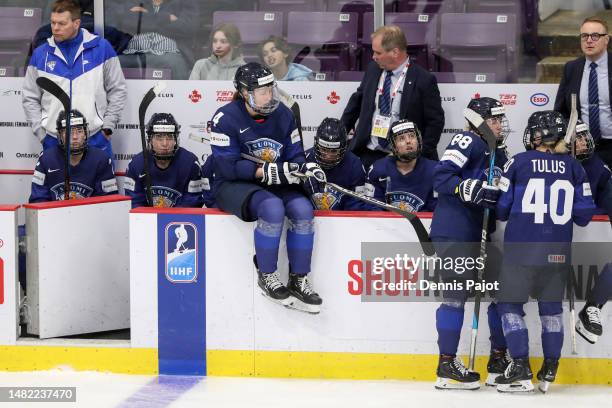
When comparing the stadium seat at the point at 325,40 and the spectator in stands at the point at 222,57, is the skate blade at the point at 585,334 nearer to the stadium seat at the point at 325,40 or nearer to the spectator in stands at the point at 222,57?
the stadium seat at the point at 325,40

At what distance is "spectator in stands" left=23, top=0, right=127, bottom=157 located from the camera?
6.88 metres

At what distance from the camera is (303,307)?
5.39 meters

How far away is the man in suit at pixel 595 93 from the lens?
6379 millimetres

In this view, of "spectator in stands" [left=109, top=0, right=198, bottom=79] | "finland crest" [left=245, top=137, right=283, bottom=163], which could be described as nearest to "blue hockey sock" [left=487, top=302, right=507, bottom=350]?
"finland crest" [left=245, top=137, right=283, bottom=163]

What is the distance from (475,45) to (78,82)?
2182mm

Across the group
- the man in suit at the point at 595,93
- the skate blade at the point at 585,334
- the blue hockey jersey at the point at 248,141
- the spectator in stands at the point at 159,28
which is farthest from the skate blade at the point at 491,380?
the spectator in stands at the point at 159,28

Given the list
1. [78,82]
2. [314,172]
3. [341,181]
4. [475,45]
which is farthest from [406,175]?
[78,82]

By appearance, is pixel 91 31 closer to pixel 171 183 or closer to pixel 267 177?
pixel 171 183

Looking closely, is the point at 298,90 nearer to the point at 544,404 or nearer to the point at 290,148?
the point at 290,148

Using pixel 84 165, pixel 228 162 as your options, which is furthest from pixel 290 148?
pixel 84 165

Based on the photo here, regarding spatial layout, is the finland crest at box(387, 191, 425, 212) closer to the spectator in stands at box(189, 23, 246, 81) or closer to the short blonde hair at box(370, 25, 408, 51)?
the short blonde hair at box(370, 25, 408, 51)

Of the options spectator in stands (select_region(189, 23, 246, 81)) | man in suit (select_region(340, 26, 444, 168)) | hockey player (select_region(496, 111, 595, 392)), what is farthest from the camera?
spectator in stands (select_region(189, 23, 246, 81))

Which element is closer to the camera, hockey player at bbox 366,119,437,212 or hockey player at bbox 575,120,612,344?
hockey player at bbox 575,120,612,344

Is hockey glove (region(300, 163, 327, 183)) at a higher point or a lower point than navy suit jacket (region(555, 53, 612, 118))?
→ lower
